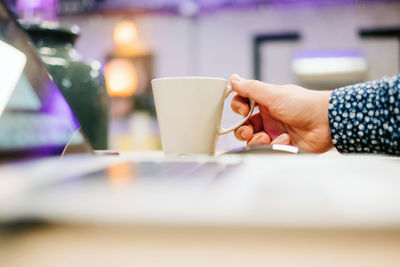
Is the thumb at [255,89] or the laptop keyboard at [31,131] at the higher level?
the thumb at [255,89]

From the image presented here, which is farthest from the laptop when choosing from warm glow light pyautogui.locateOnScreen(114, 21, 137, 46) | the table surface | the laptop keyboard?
warm glow light pyautogui.locateOnScreen(114, 21, 137, 46)

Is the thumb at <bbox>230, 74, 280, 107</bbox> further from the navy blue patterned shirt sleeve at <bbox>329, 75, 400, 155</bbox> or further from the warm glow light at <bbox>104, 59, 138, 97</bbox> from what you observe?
the warm glow light at <bbox>104, 59, 138, 97</bbox>

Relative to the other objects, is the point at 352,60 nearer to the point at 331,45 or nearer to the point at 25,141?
the point at 331,45

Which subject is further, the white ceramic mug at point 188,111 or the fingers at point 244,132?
the fingers at point 244,132

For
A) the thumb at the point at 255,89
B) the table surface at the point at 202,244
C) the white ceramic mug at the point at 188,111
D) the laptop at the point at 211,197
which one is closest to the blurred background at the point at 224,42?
the thumb at the point at 255,89

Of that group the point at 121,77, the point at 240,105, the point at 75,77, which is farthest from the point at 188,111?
the point at 121,77

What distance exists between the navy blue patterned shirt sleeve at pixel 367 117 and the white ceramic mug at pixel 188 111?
26 cm

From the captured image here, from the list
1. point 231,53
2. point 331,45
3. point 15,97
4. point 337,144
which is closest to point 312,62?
point 331,45

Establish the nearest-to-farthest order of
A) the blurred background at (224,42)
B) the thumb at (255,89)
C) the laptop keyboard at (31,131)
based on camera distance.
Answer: the laptop keyboard at (31,131)
the thumb at (255,89)
the blurred background at (224,42)

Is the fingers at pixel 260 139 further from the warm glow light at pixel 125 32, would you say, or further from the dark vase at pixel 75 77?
the warm glow light at pixel 125 32

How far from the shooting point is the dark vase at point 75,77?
88cm

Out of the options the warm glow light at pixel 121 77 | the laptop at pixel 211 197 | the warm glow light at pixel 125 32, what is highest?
the warm glow light at pixel 125 32

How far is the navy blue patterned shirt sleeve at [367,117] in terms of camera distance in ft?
2.29

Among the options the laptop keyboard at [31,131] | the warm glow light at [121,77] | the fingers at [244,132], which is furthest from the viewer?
the warm glow light at [121,77]
